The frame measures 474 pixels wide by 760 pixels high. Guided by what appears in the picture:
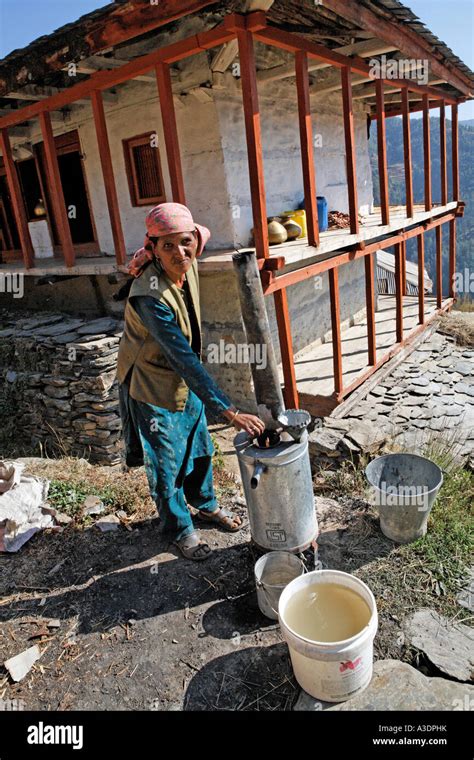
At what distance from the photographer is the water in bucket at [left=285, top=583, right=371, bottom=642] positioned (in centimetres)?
241

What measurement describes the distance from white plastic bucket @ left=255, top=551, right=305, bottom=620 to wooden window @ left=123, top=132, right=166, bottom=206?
5615 millimetres

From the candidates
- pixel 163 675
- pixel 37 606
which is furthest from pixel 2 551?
pixel 163 675

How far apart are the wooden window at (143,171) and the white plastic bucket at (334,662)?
6209mm

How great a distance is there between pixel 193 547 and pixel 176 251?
2.02m

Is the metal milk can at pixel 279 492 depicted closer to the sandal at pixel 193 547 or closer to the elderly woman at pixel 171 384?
the elderly woman at pixel 171 384

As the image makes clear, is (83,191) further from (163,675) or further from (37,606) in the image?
(163,675)

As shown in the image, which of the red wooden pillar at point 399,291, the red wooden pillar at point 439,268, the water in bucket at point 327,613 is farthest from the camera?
the red wooden pillar at point 439,268

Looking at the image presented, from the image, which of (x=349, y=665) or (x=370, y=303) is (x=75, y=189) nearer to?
(x=370, y=303)

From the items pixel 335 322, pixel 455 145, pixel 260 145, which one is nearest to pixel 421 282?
pixel 335 322

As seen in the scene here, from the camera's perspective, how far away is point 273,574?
299 cm

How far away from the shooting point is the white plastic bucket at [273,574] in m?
2.80

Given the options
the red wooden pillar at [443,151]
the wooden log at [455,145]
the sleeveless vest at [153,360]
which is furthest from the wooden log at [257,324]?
the wooden log at [455,145]

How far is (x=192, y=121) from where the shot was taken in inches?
251

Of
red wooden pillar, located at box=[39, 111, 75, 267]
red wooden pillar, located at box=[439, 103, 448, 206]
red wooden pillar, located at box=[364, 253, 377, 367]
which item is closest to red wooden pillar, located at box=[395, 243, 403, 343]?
red wooden pillar, located at box=[364, 253, 377, 367]
